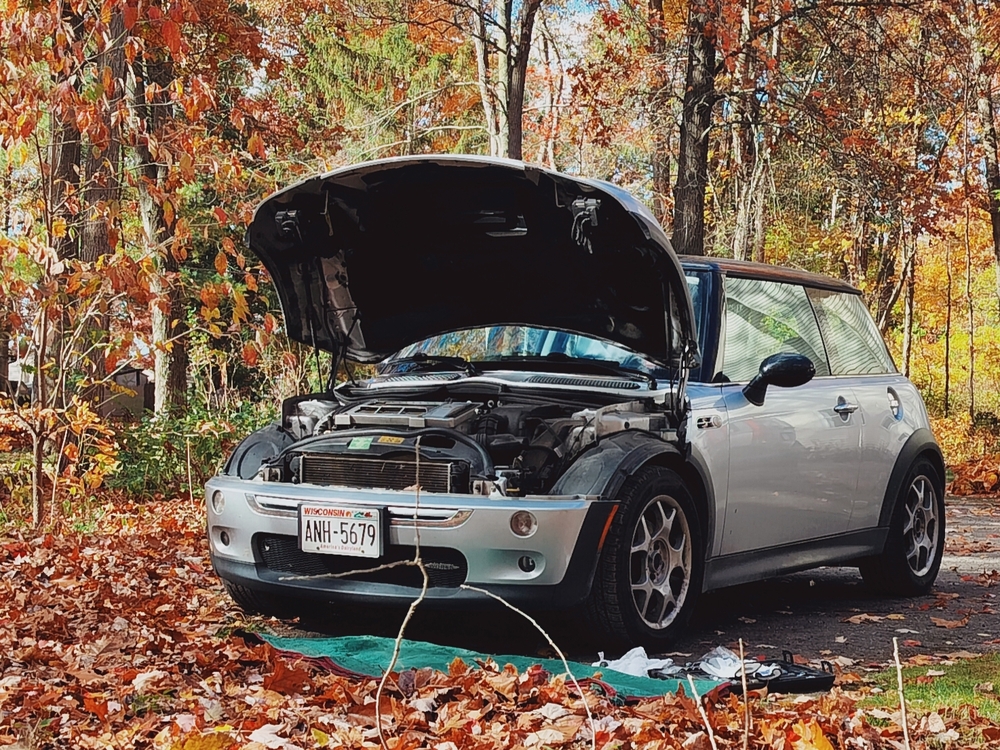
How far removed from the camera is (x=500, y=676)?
450 centimetres

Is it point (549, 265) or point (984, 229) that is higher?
point (984, 229)

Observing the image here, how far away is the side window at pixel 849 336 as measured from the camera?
23.8 feet

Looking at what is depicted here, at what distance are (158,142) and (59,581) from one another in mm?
3438

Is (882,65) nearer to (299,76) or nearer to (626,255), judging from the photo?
(299,76)

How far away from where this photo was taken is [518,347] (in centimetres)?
669

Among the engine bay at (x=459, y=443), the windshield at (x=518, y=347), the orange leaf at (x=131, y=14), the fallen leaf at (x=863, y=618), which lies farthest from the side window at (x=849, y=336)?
the orange leaf at (x=131, y=14)

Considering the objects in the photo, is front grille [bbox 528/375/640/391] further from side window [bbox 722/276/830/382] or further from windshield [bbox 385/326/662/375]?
side window [bbox 722/276/830/382]

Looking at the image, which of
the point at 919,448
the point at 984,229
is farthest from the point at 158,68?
the point at 984,229

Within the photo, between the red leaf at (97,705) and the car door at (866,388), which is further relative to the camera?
the car door at (866,388)

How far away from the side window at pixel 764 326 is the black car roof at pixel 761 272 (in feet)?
0.13

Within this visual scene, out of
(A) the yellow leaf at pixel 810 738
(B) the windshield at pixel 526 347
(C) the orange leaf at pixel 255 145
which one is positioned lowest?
(A) the yellow leaf at pixel 810 738

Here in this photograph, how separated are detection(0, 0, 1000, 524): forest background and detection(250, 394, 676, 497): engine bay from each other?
8.53ft

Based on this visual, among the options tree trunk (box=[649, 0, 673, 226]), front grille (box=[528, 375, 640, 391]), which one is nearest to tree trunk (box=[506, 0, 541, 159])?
tree trunk (box=[649, 0, 673, 226])

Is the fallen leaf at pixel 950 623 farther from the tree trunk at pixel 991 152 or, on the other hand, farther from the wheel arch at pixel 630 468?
the tree trunk at pixel 991 152
